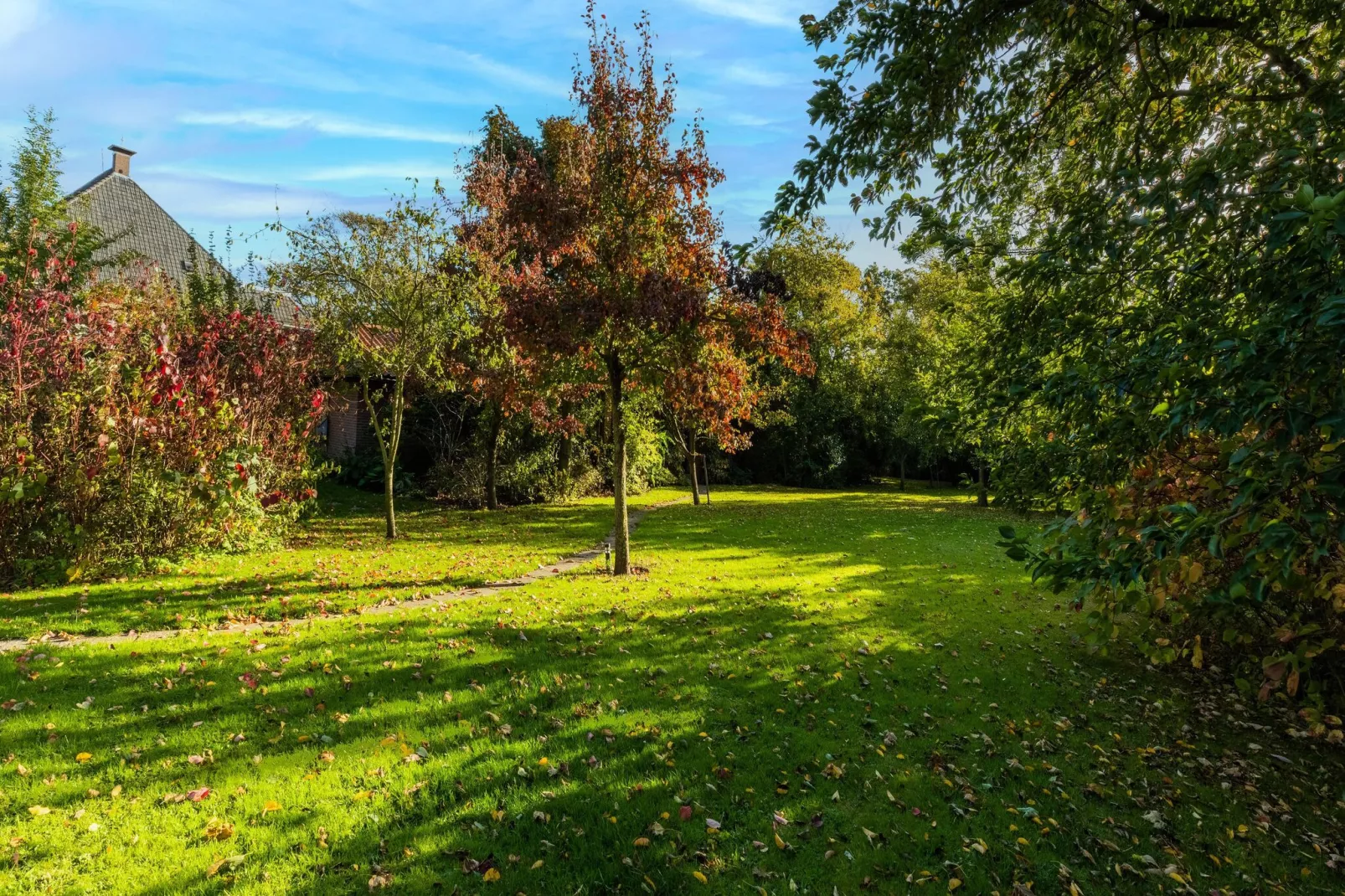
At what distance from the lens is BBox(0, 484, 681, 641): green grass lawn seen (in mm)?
7625

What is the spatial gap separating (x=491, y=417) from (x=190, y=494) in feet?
36.8

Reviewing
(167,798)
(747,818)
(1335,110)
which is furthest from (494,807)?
(1335,110)

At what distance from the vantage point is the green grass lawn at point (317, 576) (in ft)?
25.0

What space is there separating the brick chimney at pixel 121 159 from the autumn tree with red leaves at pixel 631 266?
99.3 feet

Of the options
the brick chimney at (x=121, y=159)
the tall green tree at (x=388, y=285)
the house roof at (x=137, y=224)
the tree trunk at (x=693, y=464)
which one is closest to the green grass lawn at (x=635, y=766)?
the tall green tree at (x=388, y=285)

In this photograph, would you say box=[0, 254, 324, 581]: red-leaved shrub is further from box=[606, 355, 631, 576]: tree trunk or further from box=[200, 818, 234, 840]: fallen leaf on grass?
box=[200, 818, 234, 840]: fallen leaf on grass

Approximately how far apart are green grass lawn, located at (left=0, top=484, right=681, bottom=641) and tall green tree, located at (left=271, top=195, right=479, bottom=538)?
2.02 m

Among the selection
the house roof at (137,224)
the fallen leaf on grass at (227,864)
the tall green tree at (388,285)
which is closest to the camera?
the fallen leaf on grass at (227,864)

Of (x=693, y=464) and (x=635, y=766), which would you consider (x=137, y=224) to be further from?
(x=635, y=766)

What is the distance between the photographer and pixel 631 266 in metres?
11.0

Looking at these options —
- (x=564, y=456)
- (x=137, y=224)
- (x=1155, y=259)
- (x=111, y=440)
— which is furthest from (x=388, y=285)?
(x=137, y=224)

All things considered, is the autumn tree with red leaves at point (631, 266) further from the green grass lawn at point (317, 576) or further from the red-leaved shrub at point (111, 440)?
the red-leaved shrub at point (111, 440)

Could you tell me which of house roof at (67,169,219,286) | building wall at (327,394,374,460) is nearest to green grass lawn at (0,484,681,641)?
building wall at (327,394,374,460)

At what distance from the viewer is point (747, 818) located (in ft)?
14.5
